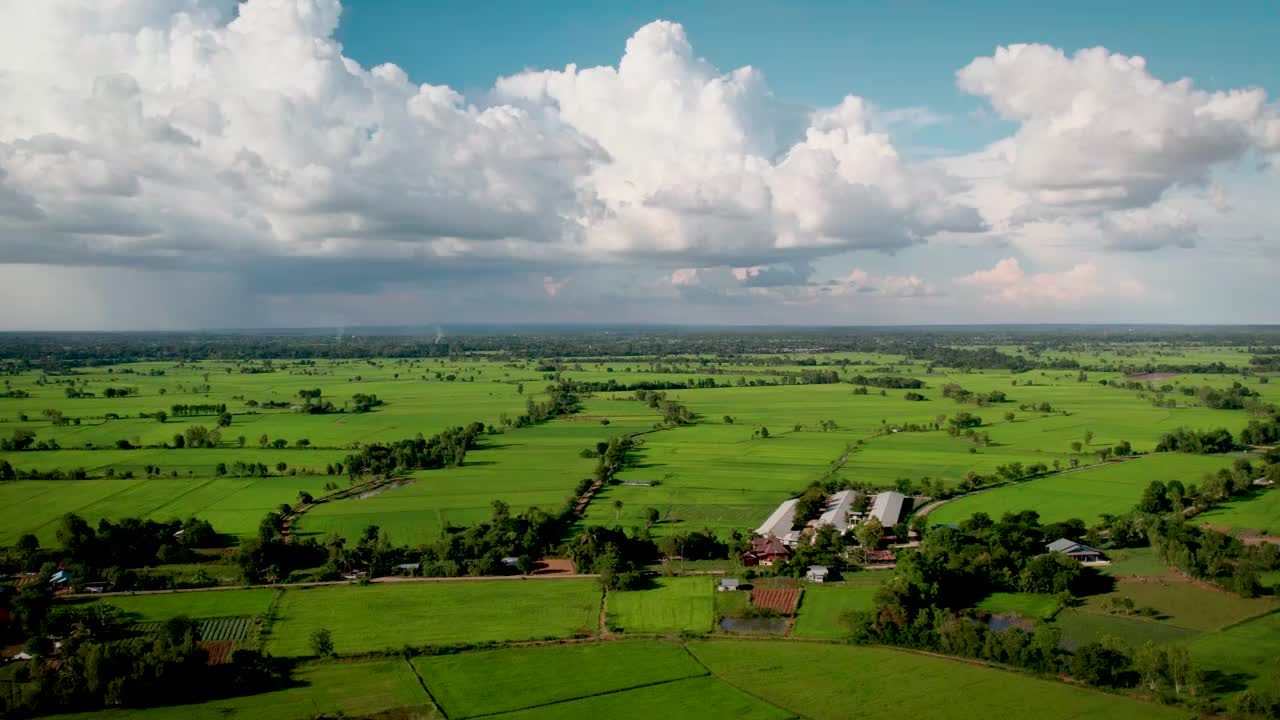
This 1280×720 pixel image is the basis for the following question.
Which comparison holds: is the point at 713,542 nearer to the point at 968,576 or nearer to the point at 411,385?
the point at 968,576

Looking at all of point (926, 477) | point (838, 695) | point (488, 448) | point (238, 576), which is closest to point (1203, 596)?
point (838, 695)

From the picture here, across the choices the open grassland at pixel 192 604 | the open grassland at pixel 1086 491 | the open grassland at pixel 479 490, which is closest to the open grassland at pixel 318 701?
the open grassland at pixel 192 604

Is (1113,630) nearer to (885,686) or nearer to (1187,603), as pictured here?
(1187,603)

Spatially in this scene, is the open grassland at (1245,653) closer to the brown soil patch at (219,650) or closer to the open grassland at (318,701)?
the open grassland at (318,701)

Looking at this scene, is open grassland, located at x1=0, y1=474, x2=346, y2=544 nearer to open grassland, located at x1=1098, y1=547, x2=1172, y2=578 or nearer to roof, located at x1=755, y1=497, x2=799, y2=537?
roof, located at x1=755, y1=497, x2=799, y2=537

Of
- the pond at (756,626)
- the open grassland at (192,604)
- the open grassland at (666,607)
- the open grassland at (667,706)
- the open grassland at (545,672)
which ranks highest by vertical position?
the open grassland at (192,604)

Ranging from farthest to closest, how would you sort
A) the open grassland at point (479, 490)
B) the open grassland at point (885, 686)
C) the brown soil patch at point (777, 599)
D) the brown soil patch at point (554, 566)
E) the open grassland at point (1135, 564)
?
the open grassland at point (479, 490) < the brown soil patch at point (554, 566) < the open grassland at point (1135, 564) < the brown soil patch at point (777, 599) < the open grassland at point (885, 686)

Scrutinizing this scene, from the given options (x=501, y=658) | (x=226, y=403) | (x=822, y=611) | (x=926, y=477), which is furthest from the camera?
A: (x=226, y=403)
